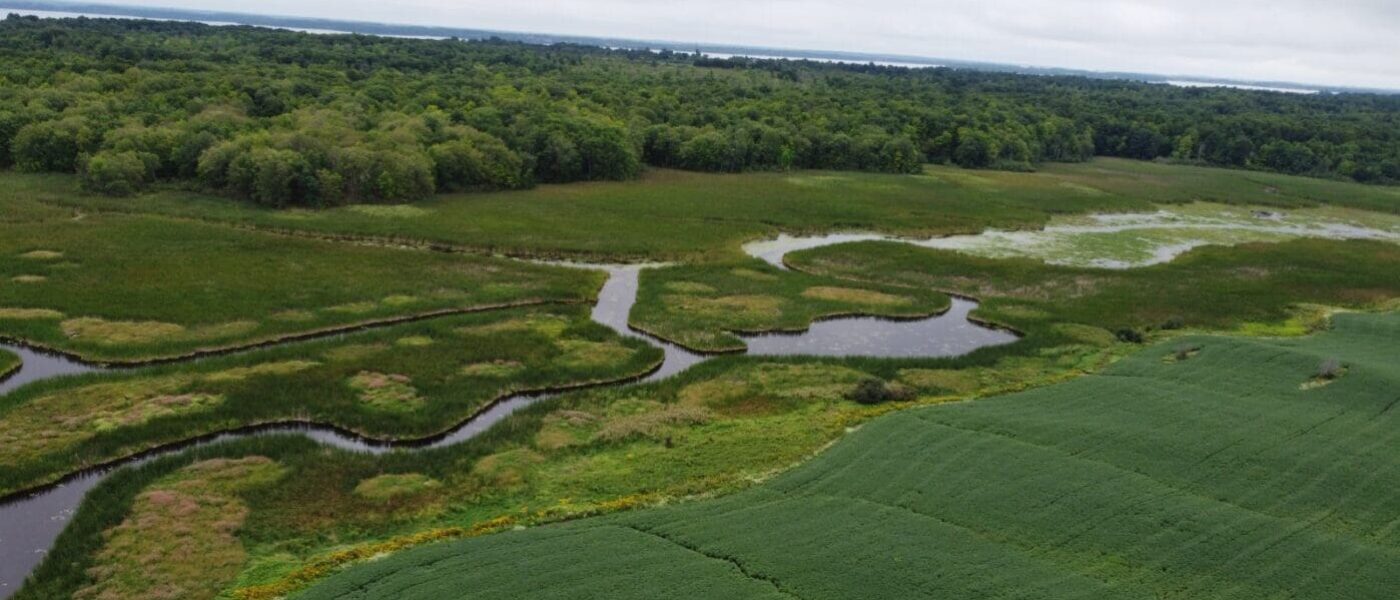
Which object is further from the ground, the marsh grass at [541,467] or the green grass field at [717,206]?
the green grass field at [717,206]

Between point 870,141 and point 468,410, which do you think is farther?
point 870,141

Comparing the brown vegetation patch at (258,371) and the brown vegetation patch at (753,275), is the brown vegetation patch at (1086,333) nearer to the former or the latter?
the brown vegetation patch at (753,275)

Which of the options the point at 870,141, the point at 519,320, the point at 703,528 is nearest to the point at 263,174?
the point at 519,320

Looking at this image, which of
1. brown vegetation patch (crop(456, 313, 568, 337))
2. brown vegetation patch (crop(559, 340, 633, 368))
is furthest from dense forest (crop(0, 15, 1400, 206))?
brown vegetation patch (crop(559, 340, 633, 368))

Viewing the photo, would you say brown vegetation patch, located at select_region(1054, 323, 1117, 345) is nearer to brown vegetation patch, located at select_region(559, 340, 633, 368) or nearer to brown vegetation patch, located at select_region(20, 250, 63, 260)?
brown vegetation patch, located at select_region(559, 340, 633, 368)

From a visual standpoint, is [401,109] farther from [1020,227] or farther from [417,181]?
[1020,227]

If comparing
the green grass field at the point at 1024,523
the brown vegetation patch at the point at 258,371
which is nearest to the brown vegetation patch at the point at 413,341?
the brown vegetation patch at the point at 258,371

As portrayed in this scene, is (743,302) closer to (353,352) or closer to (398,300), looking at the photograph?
(398,300)
